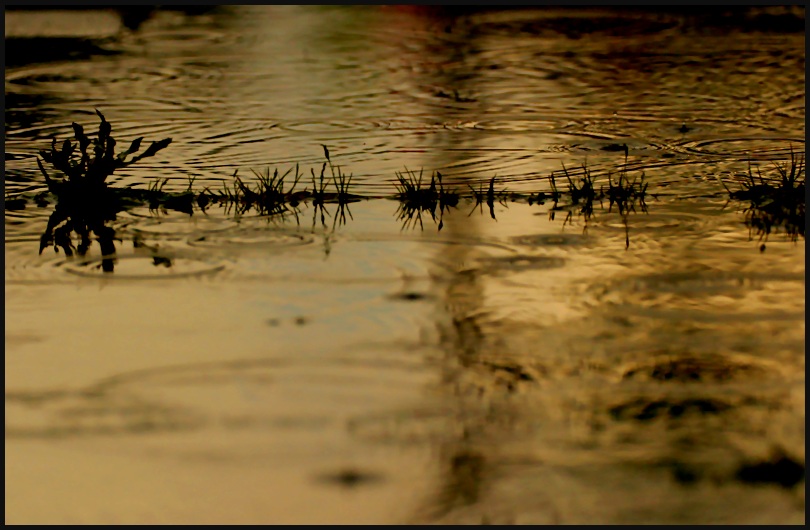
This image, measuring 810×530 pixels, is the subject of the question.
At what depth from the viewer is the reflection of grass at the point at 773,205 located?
18.1 feet

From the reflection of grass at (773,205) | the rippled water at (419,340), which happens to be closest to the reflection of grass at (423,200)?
the rippled water at (419,340)

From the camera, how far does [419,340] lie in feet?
13.3

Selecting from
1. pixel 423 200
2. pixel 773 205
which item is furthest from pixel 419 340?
pixel 773 205

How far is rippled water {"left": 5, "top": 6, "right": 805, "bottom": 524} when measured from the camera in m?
3.01

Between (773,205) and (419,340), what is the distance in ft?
8.20

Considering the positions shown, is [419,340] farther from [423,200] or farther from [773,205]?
[773,205]

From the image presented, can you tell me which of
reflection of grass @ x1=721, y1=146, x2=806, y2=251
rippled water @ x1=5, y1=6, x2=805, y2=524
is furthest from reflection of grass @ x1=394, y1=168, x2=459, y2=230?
reflection of grass @ x1=721, y1=146, x2=806, y2=251

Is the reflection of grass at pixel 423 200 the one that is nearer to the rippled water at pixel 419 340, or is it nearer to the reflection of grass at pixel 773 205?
the rippled water at pixel 419 340

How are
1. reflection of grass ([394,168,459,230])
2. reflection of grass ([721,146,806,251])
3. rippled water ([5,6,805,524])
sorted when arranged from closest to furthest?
rippled water ([5,6,805,524]) → reflection of grass ([721,146,806,251]) → reflection of grass ([394,168,459,230])

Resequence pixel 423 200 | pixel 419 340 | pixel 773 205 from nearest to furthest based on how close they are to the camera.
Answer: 1. pixel 419 340
2. pixel 773 205
3. pixel 423 200

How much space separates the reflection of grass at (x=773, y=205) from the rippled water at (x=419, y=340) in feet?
0.24

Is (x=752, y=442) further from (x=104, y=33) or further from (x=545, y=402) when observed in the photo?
(x=104, y=33)

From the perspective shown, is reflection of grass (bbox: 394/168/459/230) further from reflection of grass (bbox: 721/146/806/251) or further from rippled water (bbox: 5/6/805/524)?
reflection of grass (bbox: 721/146/806/251)

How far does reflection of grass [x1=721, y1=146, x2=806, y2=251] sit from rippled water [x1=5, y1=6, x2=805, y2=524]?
7 cm
